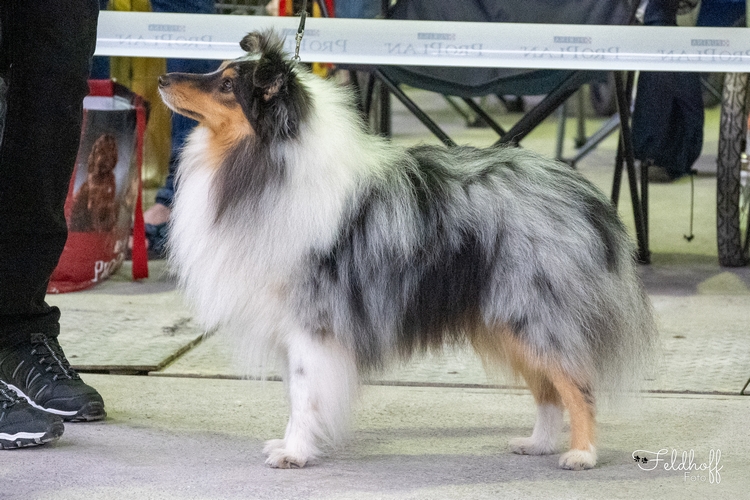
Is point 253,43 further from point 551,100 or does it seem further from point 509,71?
point 551,100

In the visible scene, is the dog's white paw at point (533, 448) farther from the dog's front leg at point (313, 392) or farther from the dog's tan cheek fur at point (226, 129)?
the dog's tan cheek fur at point (226, 129)

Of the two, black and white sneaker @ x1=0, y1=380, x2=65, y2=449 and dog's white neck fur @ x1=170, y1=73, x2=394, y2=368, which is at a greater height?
dog's white neck fur @ x1=170, y1=73, x2=394, y2=368

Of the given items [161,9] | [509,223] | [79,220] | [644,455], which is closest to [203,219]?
Answer: [509,223]

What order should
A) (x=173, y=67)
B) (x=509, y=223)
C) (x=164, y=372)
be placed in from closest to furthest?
(x=509, y=223), (x=164, y=372), (x=173, y=67)

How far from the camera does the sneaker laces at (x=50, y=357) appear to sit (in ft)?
10.1

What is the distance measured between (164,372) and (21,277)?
769 millimetres

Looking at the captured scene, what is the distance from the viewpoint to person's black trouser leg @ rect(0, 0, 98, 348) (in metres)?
2.81

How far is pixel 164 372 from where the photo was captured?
11.6 ft

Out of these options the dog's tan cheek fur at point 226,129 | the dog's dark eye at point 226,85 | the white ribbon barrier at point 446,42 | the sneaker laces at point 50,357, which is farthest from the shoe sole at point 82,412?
the white ribbon barrier at point 446,42

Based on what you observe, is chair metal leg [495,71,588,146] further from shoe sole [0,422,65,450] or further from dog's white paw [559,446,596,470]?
shoe sole [0,422,65,450]

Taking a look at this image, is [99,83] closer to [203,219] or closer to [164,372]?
[164,372]

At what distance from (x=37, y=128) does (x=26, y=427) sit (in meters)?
0.87

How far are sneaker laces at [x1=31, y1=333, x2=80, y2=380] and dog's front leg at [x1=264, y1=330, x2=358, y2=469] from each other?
791 mm

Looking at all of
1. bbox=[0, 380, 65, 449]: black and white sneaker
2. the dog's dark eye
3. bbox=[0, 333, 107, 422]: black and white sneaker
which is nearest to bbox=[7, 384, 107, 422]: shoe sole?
bbox=[0, 333, 107, 422]: black and white sneaker
